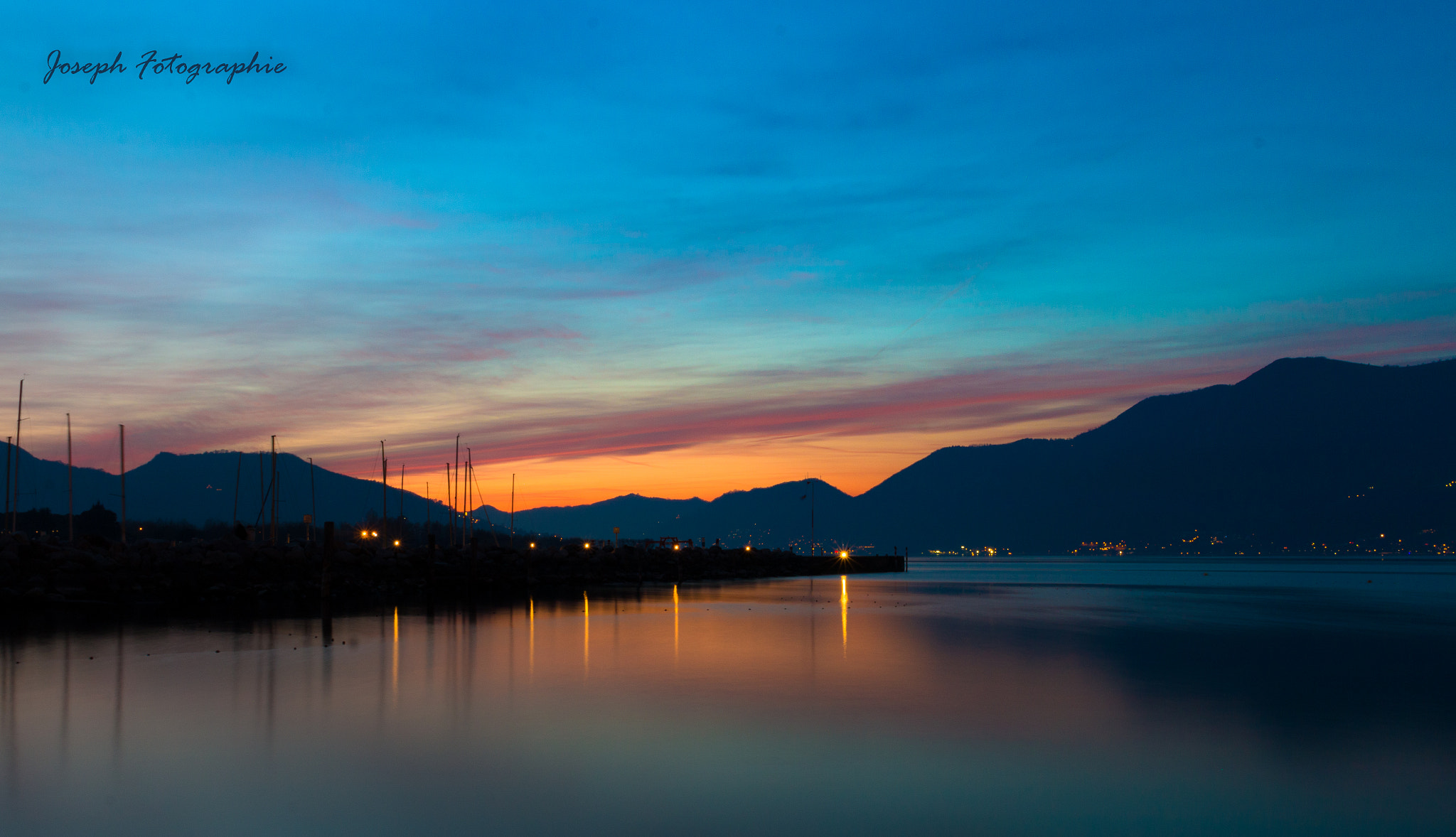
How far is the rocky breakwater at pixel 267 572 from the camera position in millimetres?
38094

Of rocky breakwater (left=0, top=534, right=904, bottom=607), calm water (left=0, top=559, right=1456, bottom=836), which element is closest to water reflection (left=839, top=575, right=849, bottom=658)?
calm water (left=0, top=559, right=1456, bottom=836)

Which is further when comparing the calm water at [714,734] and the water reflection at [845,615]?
the water reflection at [845,615]

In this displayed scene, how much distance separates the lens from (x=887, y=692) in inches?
699

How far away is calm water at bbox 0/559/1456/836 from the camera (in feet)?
31.7

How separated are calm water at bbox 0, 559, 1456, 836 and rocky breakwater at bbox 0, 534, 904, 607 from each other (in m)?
12.4

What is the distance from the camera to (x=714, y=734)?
13797 mm

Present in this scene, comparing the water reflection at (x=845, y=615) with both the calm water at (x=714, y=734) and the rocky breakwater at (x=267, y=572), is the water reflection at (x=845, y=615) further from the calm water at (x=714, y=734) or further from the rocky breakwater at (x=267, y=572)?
the rocky breakwater at (x=267, y=572)

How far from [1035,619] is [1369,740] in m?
24.5

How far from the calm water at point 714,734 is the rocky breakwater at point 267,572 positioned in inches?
489

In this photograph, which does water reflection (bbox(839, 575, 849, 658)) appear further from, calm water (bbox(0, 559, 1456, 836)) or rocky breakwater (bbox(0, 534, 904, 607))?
rocky breakwater (bbox(0, 534, 904, 607))

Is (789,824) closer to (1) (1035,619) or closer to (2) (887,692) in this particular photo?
(2) (887,692)

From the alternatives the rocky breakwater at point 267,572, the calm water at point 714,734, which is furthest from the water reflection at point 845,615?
the rocky breakwater at point 267,572

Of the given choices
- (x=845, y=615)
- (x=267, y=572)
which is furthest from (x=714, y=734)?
(x=267, y=572)

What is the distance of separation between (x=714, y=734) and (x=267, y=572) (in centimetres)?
3890
